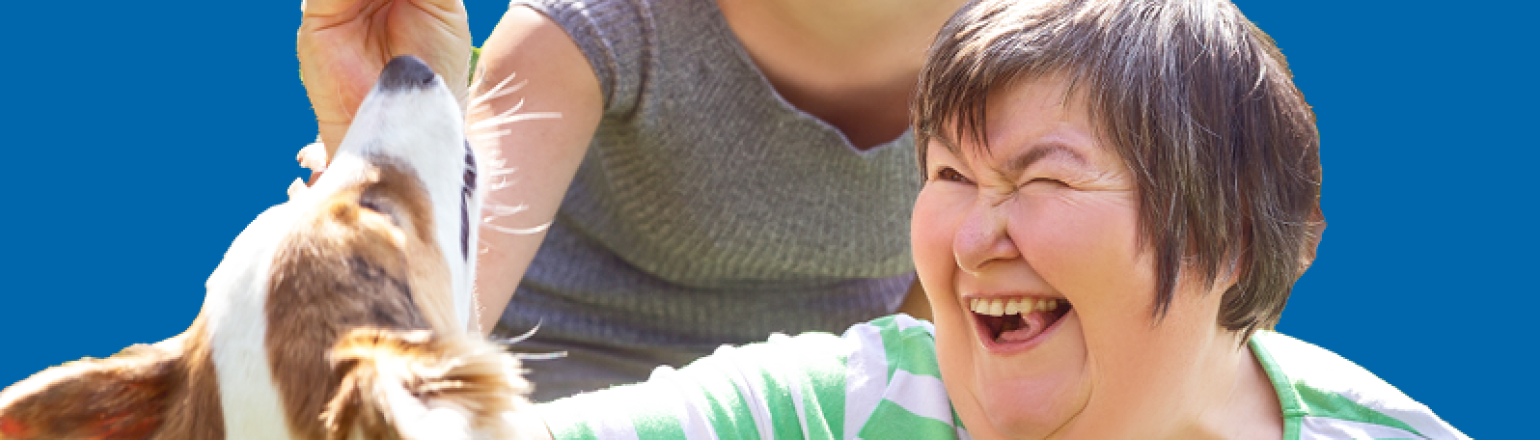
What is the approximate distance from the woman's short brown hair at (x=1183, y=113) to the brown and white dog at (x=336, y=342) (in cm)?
57

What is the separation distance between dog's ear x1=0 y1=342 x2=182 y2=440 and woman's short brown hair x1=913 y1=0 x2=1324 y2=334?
842 millimetres

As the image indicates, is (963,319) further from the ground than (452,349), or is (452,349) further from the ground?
(963,319)

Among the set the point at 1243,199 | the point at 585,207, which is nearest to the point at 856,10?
the point at 585,207

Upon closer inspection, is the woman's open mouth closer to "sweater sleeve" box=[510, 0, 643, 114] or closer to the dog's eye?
the dog's eye

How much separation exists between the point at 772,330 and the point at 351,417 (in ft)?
4.83

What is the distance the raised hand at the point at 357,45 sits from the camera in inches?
61.8

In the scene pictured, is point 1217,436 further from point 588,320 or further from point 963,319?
point 588,320

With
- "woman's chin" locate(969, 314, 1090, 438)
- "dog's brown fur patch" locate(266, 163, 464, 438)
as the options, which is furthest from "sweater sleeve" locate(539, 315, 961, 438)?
"dog's brown fur patch" locate(266, 163, 464, 438)

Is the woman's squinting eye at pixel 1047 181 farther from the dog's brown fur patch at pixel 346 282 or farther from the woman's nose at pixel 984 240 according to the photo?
the dog's brown fur patch at pixel 346 282

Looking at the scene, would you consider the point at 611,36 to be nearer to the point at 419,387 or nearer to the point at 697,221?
the point at 697,221

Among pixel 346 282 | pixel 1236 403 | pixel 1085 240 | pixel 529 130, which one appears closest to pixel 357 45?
pixel 529 130

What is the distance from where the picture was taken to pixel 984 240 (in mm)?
1371

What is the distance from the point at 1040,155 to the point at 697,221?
3.33ft

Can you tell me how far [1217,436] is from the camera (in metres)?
1.49
